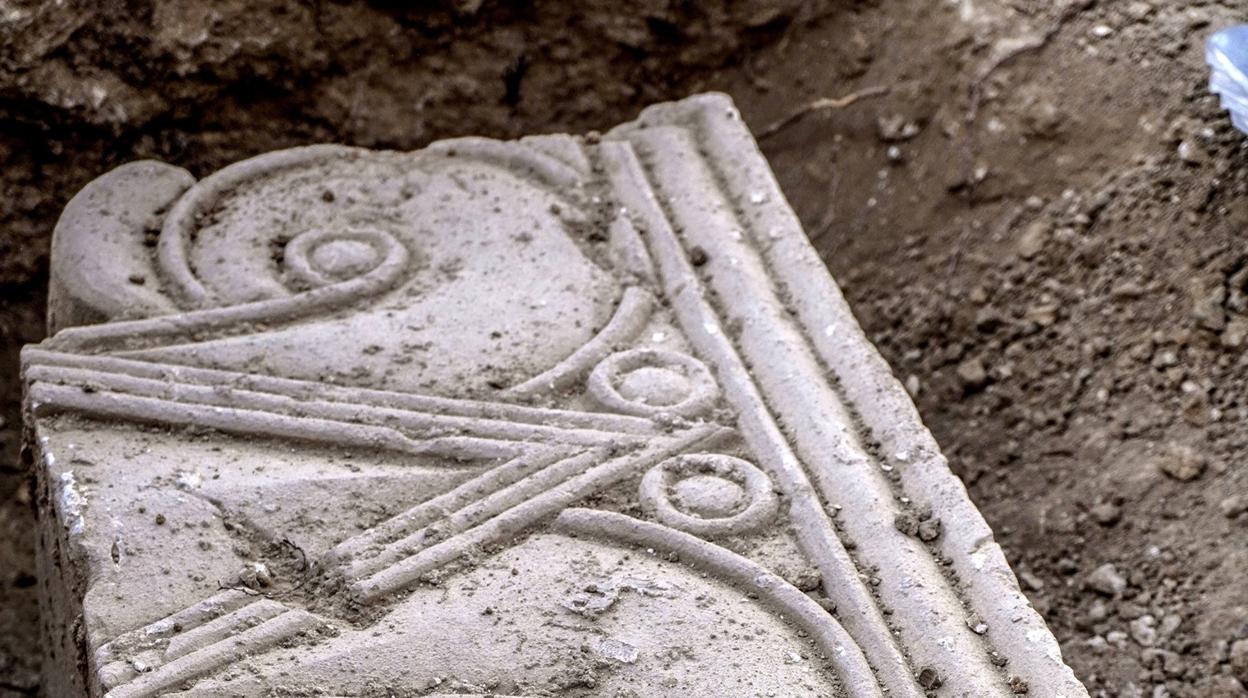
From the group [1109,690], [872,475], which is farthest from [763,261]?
[1109,690]

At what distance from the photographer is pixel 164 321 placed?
7.71ft

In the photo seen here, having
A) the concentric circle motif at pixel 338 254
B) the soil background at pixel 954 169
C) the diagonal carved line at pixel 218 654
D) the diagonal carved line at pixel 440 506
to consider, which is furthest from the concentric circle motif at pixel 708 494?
the soil background at pixel 954 169

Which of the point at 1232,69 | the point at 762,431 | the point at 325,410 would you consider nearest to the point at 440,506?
the point at 325,410

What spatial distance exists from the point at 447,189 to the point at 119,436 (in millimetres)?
704

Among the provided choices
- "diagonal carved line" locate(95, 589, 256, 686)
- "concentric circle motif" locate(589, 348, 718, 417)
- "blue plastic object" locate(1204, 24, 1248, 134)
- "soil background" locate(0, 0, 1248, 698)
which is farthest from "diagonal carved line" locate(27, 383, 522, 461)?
"blue plastic object" locate(1204, 24, 1248, 134)

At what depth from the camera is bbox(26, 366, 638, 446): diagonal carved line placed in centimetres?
220

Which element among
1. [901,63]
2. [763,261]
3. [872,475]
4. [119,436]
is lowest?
[119,436]

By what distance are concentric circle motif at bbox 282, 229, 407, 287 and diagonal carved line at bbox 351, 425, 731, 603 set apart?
0.54 meters

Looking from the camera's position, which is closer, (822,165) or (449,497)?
(449,497)

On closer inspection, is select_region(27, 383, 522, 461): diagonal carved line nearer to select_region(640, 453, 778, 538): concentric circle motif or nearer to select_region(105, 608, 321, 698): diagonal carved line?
select_region(640, 453, 778, 538): concentric circle motif

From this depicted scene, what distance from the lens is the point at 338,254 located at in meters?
2.49

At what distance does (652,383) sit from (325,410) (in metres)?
0.45

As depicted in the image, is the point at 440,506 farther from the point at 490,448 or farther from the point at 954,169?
the point at 954,169

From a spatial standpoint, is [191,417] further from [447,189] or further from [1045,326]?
[1045,326]
